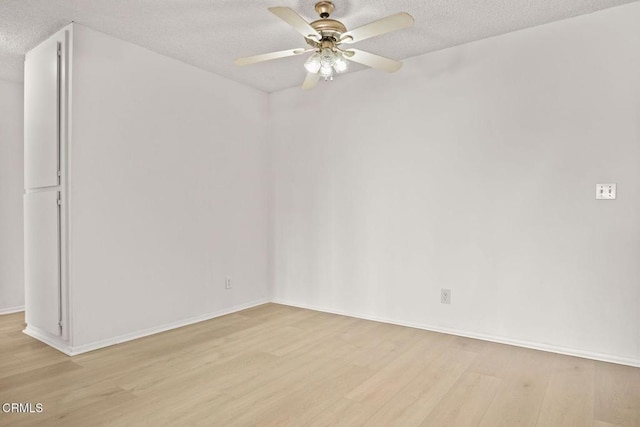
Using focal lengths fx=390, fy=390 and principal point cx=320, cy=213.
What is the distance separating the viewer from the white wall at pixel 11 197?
4008 millimetres

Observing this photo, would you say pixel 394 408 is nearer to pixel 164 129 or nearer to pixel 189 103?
pixel 164 129

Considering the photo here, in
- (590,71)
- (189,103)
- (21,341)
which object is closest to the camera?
(590,71)

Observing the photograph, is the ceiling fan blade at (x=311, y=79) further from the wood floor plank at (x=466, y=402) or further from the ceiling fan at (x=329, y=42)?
the wood floor plank at (x=466, y=402)

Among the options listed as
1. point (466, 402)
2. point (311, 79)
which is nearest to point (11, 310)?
point (311, 79)

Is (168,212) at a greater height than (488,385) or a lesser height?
greater

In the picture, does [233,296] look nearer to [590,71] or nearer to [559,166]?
[559,166]

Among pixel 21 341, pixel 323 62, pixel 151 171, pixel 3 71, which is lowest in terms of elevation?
pixel 21 341

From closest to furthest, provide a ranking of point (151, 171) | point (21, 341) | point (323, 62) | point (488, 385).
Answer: point (488, 385) < point (323, 62) < point (21, 341) < point (151, 171)

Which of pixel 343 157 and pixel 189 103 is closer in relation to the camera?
pixel 189 103

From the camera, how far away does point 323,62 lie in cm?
243

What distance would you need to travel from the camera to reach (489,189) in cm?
305

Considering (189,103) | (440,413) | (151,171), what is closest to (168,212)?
(151,171)

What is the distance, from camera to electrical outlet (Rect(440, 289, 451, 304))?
324 centimetres

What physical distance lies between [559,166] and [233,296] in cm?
311
